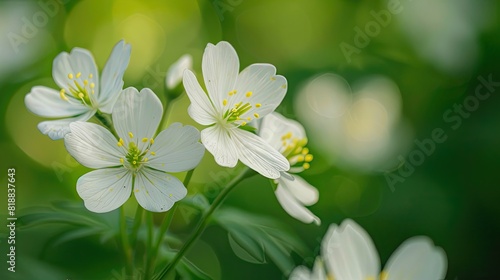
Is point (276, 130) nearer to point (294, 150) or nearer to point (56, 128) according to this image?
point (294, 150)

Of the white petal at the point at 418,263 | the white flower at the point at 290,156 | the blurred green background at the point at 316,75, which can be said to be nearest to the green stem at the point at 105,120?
the white flower at the point at 290,156

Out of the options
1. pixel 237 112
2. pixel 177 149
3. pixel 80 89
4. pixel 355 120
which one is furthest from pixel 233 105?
Result: pixel 355 120

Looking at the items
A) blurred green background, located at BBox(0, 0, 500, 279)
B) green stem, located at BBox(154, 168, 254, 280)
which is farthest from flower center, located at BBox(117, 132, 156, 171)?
blurred green background, located at BBox(0, 0, 500, 279)

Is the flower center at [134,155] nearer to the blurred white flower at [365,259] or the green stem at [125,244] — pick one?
the green stem at [125,244]

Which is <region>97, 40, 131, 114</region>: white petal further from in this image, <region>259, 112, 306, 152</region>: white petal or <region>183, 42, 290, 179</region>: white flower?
<region>259, 112, 306, 152</region>: white petal

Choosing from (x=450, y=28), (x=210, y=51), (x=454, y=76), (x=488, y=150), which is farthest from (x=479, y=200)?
(x=210, y=51)

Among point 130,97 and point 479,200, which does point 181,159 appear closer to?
point 130,97
